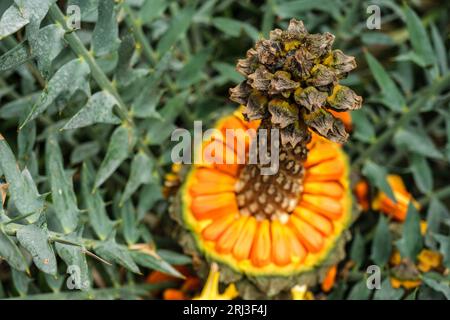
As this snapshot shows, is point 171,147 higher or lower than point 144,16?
lower

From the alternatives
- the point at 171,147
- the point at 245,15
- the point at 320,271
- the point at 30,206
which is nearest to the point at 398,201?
the point at 320,271

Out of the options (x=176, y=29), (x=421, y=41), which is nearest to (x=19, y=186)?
(x=176, y=29)

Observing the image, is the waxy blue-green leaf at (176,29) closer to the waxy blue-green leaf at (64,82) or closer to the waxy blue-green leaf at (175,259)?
the waxy blue-green leaf at (64,82)

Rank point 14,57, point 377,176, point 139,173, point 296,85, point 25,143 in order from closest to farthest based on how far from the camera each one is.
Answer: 1. point 296,85
2. point 14,57
3. point 25,143
4. point 139,173
5. point 377,176

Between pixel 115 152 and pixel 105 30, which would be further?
pixel 115 152

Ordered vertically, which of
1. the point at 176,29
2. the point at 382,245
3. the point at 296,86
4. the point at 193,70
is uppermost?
the point at 176,29

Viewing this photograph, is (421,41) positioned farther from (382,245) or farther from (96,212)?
(96,212)

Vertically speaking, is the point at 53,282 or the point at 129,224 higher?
the point at 129,224
